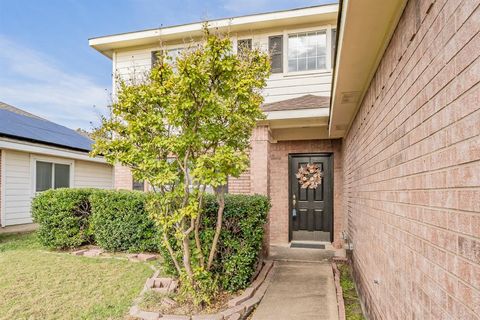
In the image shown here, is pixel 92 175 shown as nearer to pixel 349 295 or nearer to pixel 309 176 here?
pixel 309 176

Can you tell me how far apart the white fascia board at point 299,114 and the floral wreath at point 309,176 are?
84.5 inches

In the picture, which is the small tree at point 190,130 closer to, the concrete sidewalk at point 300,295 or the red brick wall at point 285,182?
the concrete sidewalk at point 300,295

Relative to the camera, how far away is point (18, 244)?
754 cm

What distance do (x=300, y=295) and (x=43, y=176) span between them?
9913 mm

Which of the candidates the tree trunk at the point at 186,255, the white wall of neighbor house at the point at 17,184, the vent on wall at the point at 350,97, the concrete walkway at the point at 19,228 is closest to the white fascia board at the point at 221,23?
the vent on wall at the point at 350,97

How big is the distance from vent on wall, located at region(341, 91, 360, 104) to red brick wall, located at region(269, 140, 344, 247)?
11.1ft

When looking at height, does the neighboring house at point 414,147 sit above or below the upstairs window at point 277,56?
below

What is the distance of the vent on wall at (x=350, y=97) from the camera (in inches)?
161

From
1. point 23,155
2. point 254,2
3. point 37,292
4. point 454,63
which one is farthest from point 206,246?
point 23,155

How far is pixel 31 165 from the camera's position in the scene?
1021cm

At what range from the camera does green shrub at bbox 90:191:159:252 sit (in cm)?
657

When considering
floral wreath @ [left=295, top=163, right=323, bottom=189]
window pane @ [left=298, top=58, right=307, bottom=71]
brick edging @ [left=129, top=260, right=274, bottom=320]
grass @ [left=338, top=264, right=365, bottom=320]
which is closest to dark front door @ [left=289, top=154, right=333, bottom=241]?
floral wreath @ [left=295, top=163, right=323, bottom=189]

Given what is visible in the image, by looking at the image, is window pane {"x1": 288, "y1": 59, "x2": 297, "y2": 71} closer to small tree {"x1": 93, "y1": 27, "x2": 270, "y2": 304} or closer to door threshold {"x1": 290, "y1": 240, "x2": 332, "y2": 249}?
small tree {"x1": 93, "y1": 27, "x2": 270, "y2": 304}

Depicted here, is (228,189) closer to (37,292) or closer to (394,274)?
(37,292)
